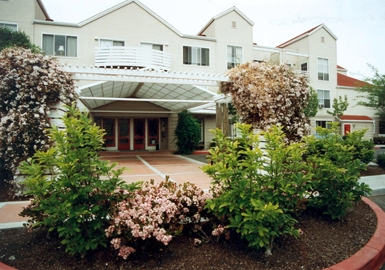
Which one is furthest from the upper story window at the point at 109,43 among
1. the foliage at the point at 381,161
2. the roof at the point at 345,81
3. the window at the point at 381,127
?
the window at the point at 381,127

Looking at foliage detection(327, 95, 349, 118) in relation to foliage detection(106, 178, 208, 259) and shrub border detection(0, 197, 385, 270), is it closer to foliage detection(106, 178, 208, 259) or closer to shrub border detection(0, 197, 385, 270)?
shrub border detection(0, 197, 385, 270)

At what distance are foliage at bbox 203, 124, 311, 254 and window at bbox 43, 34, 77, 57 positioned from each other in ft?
51.0

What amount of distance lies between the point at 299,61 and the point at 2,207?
25446mm

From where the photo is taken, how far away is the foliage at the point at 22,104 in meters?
5.55

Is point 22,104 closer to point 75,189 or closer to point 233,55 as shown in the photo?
point 75,189

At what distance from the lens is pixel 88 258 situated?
304 cm

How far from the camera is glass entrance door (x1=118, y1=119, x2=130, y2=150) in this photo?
1883 centimetres

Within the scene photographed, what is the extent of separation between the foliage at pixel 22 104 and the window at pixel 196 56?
13.2 metres

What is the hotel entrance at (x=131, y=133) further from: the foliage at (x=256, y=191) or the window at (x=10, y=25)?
the foliage at (x=256, y=191)

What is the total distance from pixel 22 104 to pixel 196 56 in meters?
14.4

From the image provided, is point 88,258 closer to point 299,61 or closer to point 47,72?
point 47,72

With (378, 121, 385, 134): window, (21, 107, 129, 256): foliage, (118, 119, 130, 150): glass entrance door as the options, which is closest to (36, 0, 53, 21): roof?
(118, 119, 130, 150): glass entrance door

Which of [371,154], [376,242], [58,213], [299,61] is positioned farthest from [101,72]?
[299,61]

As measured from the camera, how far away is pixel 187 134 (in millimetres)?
16188
